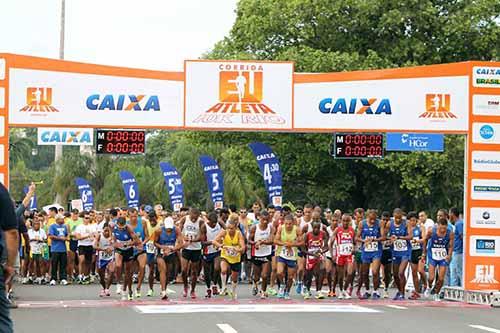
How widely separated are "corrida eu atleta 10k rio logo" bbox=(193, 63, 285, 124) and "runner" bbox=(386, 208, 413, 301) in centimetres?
341

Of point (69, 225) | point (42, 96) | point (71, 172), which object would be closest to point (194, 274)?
point (42, 96)

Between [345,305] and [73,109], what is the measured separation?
7.17m

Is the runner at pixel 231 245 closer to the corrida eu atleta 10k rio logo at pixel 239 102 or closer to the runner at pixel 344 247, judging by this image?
the runner at pixel 344 247

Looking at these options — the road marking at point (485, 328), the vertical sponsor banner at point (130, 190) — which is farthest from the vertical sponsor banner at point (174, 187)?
the road marking at point (485, 328)

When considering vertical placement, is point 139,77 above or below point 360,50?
below

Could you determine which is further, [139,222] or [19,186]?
[19,186]

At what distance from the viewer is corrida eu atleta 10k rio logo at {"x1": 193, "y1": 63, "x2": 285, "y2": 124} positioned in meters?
23.3

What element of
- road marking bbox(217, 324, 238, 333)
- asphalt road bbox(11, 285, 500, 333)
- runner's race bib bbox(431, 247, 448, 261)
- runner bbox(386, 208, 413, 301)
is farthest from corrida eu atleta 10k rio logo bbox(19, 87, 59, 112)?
runner's race bib bbox(431, 247, 448, 261)

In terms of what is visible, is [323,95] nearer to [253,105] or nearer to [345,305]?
[253,105]

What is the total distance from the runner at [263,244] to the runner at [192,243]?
125 cm

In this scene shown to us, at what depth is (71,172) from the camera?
62.8 meters

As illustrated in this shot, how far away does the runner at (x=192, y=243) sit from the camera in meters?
22.7

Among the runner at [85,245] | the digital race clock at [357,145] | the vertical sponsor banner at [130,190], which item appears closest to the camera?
the digital race clock at [357,145]

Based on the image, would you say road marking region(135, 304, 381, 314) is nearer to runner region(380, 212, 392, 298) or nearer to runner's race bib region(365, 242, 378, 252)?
runner's race bib region(365, 242, 378, 252)
